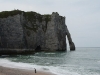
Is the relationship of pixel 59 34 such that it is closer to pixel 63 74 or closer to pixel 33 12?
pixel 33 12

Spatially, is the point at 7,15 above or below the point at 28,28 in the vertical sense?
above

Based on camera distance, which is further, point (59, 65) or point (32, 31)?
point (32, 31)

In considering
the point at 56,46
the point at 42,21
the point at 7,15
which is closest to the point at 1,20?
the point at 7,15

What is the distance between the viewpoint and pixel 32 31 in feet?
281

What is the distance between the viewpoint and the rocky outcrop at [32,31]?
3024 inches

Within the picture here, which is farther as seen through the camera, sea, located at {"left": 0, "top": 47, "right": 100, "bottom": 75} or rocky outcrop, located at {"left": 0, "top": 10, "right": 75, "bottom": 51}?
rocky outcrop, located at {"left": 0, "top": 10, "right": 75, "bottom": 51}

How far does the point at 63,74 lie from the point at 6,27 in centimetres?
5762

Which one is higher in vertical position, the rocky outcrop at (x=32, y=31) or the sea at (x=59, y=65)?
the rocky outcrop at (x=32, y=31)

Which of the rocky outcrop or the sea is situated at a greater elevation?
the rocky outcrop

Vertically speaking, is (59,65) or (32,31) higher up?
(32,31)

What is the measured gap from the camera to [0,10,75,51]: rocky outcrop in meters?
76.8

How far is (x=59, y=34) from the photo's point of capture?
93.1 meters

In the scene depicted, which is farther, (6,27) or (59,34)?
(59,34)

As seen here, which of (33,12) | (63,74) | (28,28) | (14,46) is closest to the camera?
(63,74)
